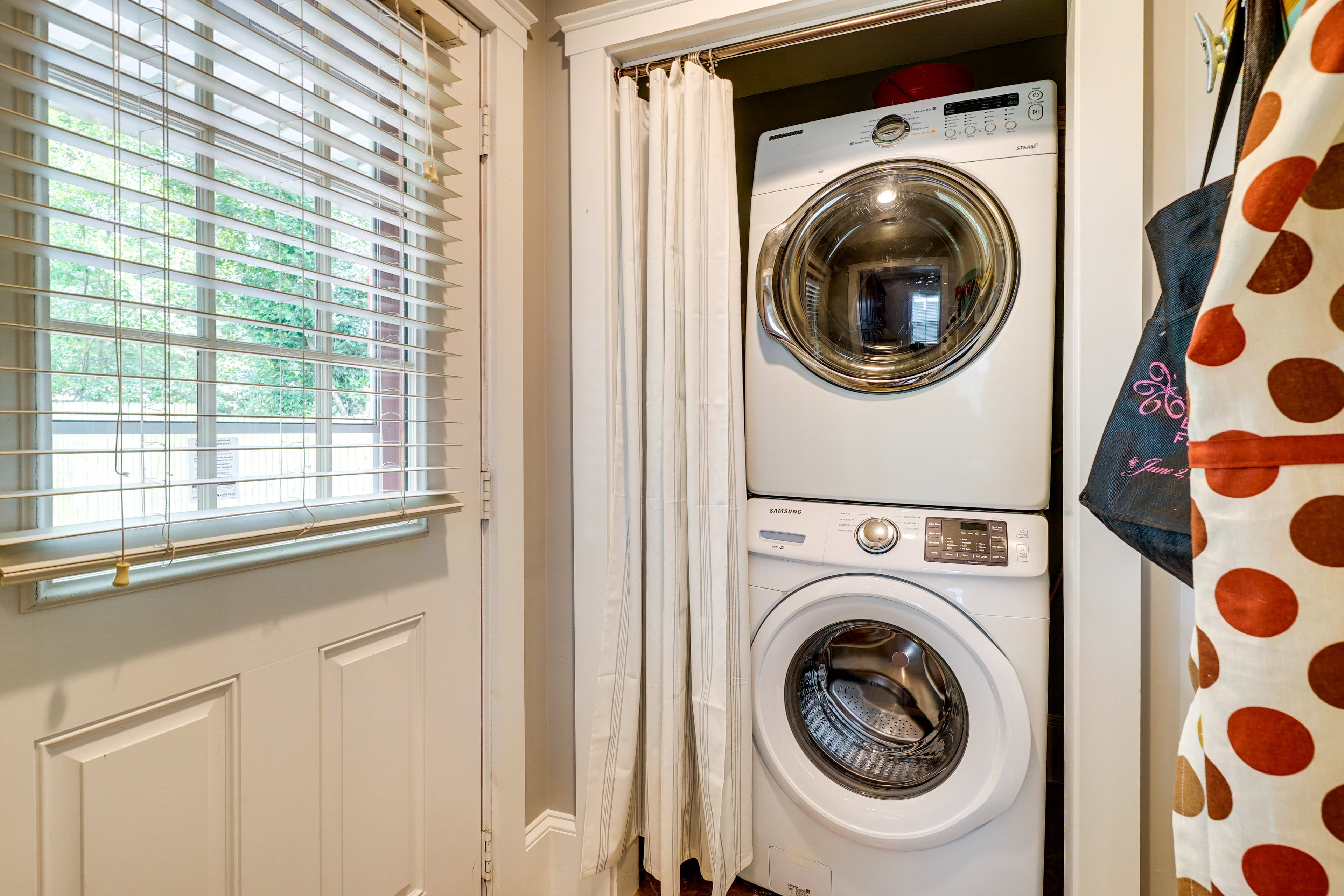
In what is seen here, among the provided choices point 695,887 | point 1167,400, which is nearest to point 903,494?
point 1167,400

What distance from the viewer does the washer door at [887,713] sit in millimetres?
1193

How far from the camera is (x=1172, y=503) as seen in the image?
0.62 meters

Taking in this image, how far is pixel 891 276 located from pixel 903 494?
0.51 meters

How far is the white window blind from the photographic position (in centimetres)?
67

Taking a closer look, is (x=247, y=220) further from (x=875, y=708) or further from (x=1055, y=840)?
(x=1055, y=840)

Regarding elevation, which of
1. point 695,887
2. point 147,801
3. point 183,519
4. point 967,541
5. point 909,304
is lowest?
point 695,887

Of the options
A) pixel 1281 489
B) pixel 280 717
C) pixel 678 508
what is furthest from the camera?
pixel 678 508

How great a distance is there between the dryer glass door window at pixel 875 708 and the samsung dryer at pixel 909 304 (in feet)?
1.13

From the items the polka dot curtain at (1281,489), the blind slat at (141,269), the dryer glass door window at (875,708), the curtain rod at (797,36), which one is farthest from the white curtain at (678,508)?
the polka dot curtain at (1281,489)

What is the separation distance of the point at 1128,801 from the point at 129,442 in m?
1.66

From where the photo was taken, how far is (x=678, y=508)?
4.53 feet

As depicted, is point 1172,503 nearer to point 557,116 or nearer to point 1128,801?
point 1128,801

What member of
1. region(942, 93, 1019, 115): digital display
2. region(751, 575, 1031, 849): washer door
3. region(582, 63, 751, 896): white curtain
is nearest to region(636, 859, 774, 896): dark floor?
region(582, 63, 751, 896): white curtain

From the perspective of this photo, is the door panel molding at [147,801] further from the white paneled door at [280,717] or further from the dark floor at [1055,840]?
the dark floor at [1055,840]
